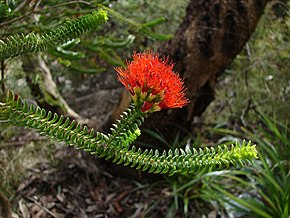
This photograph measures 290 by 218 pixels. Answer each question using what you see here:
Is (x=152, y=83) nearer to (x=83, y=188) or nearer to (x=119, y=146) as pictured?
(x=119, y=146)

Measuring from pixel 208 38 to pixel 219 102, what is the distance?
1.24 metres

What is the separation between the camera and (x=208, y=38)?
240cm

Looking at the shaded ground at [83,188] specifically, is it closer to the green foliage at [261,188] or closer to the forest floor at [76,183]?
the forest floor at [76,183]

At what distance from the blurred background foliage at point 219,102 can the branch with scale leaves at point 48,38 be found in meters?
0.66

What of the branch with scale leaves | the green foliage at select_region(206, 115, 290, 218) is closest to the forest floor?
the green foliage at select_region(206, 115, 290, 218)

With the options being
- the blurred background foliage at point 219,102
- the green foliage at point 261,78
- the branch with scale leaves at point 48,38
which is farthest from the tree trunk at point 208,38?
the branch with scale leaves at point 48,38

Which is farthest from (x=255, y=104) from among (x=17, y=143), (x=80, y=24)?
(x=80, y=24)

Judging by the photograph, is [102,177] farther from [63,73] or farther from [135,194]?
[63,73]

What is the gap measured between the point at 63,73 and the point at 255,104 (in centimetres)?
167

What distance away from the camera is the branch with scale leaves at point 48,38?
1.00 meters

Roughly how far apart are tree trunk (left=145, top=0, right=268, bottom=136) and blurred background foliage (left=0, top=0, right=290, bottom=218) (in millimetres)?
297

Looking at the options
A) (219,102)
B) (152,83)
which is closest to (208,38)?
(219,102)

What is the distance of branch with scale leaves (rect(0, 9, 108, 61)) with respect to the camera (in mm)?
1001

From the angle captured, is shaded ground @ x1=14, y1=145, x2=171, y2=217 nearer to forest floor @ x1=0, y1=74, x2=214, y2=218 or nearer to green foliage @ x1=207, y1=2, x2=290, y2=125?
forest floor @ x1=0, y1=74, x2=214, y2=218
